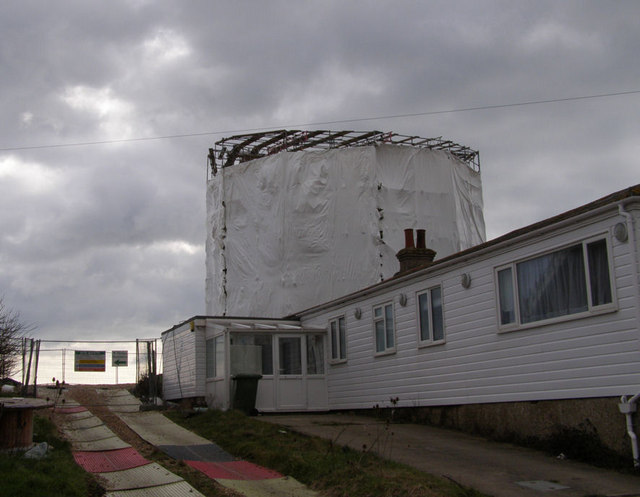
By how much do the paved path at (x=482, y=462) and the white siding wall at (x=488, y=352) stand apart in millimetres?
1192

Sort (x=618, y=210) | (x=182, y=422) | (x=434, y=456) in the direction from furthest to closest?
(x=182, y=422) < (x=434, y=456) < (x=618, y=210)

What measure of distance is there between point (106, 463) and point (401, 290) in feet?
29.0

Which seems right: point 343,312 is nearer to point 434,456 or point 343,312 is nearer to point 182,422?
point 182,422

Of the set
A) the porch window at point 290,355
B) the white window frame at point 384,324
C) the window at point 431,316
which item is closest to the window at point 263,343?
the porch window at point 290,355

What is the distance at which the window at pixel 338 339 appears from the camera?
21281mm

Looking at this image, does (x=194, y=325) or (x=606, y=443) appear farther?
(x=194, y=325)

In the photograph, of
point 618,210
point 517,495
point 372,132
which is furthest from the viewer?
point 372,132

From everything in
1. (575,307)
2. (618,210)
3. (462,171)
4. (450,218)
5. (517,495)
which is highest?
(462,171)

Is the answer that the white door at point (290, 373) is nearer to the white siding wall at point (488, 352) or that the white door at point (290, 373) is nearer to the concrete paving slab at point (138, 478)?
the white siding wall at point (488, 352)

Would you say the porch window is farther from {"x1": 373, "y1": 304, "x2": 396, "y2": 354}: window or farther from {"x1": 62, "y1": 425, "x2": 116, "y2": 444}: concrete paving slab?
{"x1": 62, "y1": 425, "x2": 116, "y2": 444}: concrete paving slab

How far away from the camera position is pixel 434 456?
41.1 feet

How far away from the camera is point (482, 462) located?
11906 mm

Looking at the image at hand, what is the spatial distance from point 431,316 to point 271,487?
757 cm

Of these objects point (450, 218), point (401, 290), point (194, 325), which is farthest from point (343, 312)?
point (450, 218)
